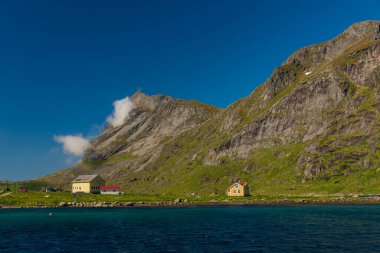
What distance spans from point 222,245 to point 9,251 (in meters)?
28.1

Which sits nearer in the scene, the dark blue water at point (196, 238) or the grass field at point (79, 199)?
A: the dark blue water at point (196, 238)

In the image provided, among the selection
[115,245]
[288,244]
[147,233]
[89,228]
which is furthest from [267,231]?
[89,228]

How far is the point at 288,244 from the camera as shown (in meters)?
50.6

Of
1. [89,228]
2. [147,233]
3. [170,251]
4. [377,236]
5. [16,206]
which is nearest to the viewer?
[170,251]

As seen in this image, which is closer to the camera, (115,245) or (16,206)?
(115,245)

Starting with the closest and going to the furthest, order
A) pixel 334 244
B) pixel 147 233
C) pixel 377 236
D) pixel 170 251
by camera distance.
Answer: pixel 170 251 → pixel 334 244 → pixel 377 236 → pixel 147 233

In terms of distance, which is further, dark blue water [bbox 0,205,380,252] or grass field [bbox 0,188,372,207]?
grass field [bbox 0,188,372,207]

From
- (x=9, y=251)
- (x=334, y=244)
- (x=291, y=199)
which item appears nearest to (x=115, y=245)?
(x=9, y=251)

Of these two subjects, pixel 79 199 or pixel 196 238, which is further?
pixel 79 199

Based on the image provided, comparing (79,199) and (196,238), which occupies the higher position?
(79,199)

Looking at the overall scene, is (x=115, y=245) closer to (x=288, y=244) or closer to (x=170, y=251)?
(x=170, y=251)

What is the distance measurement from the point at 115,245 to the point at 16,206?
11612cm

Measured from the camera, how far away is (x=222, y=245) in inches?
1988

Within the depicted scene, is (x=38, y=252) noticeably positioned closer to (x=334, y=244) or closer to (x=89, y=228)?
(x=89, y=228)
